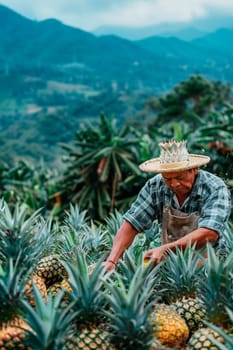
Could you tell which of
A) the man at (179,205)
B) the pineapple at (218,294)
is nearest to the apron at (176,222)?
the man at (179,205)

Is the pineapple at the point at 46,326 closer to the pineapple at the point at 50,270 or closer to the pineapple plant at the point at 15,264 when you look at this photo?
the pineapple plant at the point at 15,264

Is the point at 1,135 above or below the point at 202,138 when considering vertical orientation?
below

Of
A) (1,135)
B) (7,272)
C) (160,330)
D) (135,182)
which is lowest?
(1,135)

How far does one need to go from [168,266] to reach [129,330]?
0.74 m

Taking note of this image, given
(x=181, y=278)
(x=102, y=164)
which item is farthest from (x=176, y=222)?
(x=102, y=164)

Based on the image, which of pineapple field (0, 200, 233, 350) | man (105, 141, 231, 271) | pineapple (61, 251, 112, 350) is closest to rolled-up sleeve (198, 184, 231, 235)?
man (105, 141, 231, 271)

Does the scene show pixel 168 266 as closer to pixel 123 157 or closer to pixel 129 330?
pixel 129 330

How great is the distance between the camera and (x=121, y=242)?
3.38m

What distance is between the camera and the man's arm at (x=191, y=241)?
3.04 metres

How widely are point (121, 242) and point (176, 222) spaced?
0.38m

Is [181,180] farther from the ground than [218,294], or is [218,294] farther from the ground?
[181,180]

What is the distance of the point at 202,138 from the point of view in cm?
1087

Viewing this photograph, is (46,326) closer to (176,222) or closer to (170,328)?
(170,328)

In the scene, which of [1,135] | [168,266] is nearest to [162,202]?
[168,266]
